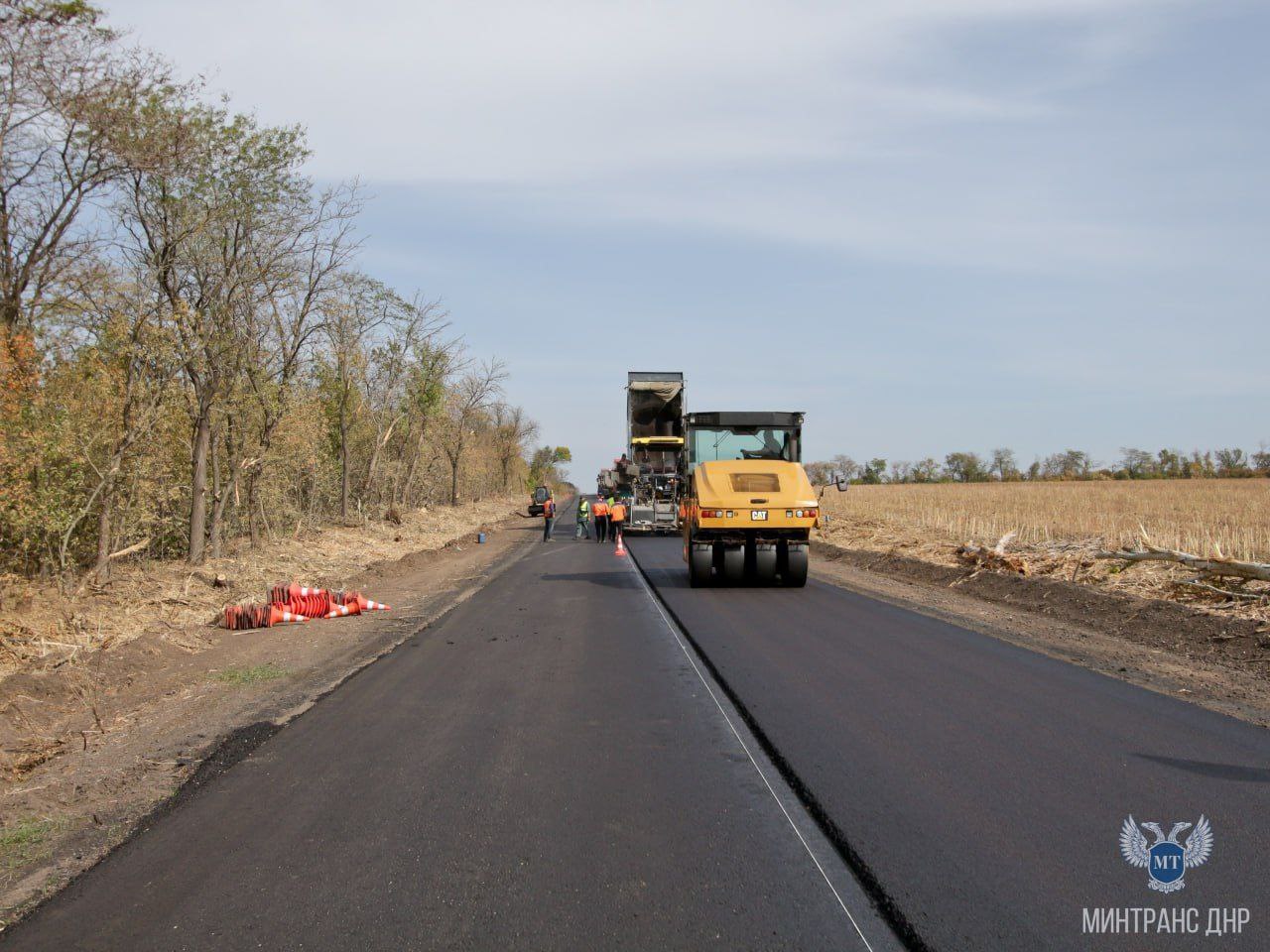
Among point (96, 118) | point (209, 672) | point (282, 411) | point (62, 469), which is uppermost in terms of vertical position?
point (96, 118)

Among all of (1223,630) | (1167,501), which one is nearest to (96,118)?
(1223,630)

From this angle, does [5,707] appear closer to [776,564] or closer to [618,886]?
[618,886]

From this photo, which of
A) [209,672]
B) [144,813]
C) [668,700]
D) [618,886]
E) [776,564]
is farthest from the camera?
[776,564]

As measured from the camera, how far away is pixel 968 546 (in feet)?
64.8

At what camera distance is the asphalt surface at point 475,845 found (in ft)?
12.1

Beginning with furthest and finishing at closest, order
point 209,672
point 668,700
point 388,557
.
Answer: point 388,557, point 209,672, point 668,700

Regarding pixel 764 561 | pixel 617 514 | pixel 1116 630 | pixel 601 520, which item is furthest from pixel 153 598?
pixel 601 520

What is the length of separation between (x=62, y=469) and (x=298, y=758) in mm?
10470

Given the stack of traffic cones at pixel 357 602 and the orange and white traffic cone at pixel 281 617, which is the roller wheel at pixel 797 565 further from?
the orange and white traffic cone at pixel 281 617

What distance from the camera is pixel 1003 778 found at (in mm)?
5516

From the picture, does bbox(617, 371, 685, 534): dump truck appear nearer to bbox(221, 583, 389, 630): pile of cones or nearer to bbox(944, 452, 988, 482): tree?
bbox(221, 583, 389, 630): pile of cones

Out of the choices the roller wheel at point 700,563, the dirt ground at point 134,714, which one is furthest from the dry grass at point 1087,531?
the dirt ground at point 134,714

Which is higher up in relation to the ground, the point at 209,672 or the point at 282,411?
the point at 282,411

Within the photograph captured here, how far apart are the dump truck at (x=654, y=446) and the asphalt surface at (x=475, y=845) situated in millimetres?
23583
